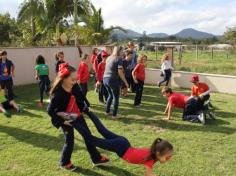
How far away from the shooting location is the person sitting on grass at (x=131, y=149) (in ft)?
13.5

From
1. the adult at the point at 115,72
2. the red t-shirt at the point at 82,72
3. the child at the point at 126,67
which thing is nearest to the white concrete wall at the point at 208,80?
the child at the point at 126,67

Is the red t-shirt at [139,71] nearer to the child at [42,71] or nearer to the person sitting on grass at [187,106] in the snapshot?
the person sitting on grass at [187,106]

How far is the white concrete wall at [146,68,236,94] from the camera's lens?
12026 mm

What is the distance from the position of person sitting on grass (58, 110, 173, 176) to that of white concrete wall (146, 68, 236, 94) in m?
8.31

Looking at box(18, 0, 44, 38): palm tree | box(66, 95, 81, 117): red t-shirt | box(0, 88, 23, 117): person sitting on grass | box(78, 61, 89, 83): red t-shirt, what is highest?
box(18, 0, 44, 38): palm tree

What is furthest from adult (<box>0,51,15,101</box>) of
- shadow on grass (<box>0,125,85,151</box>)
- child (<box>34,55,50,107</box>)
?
shadow on grass (<box>0,125,85,151</box>)

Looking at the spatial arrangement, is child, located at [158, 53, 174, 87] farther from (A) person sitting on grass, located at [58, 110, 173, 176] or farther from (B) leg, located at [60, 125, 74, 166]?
(A) person sitting on grass, located at [58, 110, 173, 176]

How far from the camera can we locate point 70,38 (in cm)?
2050

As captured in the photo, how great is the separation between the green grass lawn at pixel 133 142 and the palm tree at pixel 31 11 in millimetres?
15472

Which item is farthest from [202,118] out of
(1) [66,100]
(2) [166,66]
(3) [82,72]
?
(2) [166,66]

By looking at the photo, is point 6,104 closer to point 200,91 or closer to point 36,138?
point 36,138

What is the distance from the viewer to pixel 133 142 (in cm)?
660

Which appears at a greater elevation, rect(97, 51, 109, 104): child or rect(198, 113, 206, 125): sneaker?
rect(97, 51, 109, 104): child

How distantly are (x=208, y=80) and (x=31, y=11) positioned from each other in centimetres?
1552
